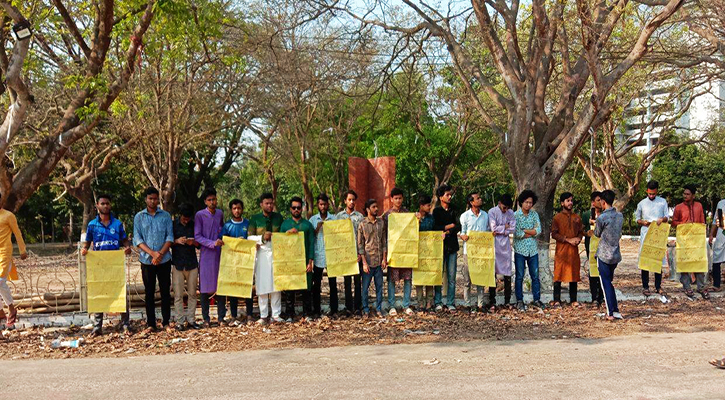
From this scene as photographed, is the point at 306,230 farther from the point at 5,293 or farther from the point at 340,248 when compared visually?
the point at 5,293

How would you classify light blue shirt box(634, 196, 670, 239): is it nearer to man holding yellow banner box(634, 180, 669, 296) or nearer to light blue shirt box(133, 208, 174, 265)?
man holding yellow banner box(634, 180, 669, 296)

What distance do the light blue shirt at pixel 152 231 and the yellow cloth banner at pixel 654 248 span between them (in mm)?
7659

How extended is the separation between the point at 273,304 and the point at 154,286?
5.44 feet

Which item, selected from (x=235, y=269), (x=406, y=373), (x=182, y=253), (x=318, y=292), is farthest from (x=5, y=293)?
(x=406, y=373)

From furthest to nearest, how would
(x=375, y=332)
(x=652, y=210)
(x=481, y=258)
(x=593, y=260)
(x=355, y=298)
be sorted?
1. (x=652, y=210)
2. (x=593, y=260)
3. (x=481, y=258)
4. (x=355, y=298)
5. (x=375, y=332)

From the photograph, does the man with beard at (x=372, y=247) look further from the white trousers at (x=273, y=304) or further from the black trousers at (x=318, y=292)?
the white trousers at (x=273, y=304)

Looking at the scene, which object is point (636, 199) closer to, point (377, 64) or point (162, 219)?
point (377, 64)

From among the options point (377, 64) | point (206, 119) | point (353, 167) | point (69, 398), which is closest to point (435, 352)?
point (69, 398)

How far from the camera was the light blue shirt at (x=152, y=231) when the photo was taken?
8.64 metres

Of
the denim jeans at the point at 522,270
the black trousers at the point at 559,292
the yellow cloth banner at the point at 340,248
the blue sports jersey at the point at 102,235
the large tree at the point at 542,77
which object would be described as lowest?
the black trousers at the point at 559,292

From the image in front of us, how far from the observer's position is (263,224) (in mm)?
9328

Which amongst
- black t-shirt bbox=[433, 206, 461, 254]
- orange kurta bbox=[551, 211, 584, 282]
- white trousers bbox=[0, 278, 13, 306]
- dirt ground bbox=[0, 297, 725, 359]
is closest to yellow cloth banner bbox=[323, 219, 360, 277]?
dirt ground bbox=[0, 297, 725, 359]

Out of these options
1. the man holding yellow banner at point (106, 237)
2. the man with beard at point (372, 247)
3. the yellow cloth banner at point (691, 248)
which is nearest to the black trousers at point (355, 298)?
the man with beard at point (372, 247)

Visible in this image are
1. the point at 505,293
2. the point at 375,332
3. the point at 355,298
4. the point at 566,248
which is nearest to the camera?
the point at 375,332
